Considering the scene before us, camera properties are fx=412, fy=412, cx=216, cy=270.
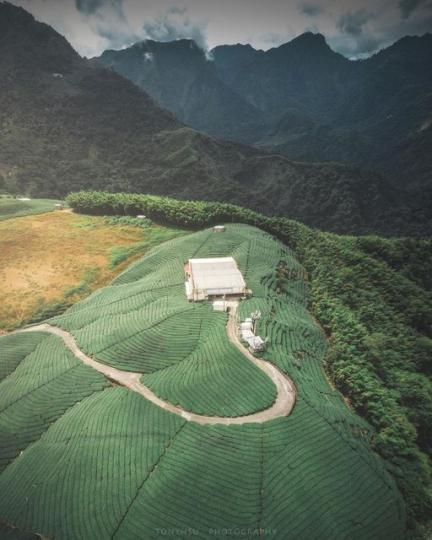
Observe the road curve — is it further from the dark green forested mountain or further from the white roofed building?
the dark green forested mountain

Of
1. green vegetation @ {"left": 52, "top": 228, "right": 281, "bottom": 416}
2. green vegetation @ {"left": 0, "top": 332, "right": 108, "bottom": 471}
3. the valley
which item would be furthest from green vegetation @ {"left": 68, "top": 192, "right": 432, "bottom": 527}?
green vegetation @ {"left": 0, "top": 332, "right": 108, "bottom": 471}

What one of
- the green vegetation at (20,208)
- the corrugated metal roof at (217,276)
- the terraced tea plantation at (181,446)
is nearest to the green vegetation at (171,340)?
the terraced tea plantation at (181,446)

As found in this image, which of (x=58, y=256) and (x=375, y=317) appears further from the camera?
(x=58, y=256)

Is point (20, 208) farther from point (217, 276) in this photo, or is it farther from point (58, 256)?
point (217, 276)

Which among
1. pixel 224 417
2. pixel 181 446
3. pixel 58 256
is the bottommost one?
pixel 181 446

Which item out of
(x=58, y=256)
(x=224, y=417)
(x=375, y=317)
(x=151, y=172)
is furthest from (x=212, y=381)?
(x=151, y=172)

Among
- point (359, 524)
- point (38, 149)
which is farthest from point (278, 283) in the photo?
point (38, 149)
